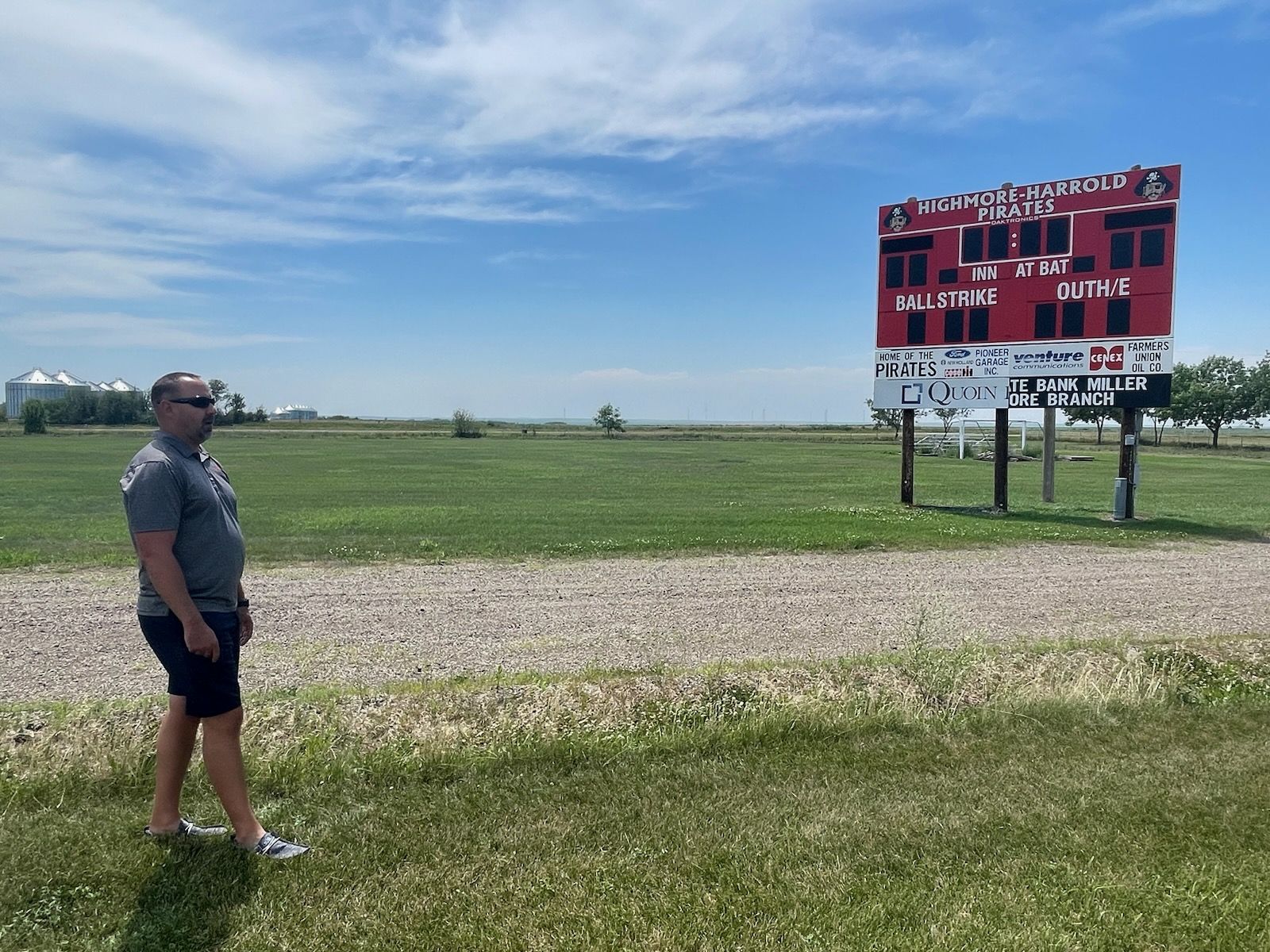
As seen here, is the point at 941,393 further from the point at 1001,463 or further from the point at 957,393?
the point at 1001,463

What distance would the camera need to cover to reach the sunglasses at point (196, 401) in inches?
136

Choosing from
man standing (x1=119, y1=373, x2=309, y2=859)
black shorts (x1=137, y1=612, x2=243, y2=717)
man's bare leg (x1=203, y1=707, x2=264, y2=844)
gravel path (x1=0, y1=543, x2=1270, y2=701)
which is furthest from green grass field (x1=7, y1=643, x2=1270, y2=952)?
gravel path (x1=0, y1=543, x2=1270, y2=701)

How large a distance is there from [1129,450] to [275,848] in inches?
780

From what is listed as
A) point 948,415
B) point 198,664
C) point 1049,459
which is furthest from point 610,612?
point 948,415

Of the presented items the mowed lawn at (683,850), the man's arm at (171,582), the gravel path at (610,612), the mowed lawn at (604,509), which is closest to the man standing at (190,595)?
the man's arm at (171,582)

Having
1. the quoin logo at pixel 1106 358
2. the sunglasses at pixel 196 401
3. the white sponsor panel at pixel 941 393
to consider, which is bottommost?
the sunglasses at pixel 196 401

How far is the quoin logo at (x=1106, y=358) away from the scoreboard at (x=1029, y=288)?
0.7 inches

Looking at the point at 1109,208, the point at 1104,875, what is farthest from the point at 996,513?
the point at 1104,875

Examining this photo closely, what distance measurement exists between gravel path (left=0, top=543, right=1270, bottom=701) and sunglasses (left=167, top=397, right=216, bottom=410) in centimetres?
347

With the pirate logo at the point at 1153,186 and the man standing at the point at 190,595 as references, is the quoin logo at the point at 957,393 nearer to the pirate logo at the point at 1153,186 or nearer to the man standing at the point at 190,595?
the pirate logo at the point at 1153,186

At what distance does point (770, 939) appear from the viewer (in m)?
2.99

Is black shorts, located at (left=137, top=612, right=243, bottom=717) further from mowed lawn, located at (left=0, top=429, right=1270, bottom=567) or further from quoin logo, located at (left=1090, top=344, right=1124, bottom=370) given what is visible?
quoin logo, located at (left=1090, top=344, right=1124, bottom=370)

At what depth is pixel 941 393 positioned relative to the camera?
775 inches

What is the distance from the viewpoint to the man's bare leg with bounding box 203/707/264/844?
3.55 m
